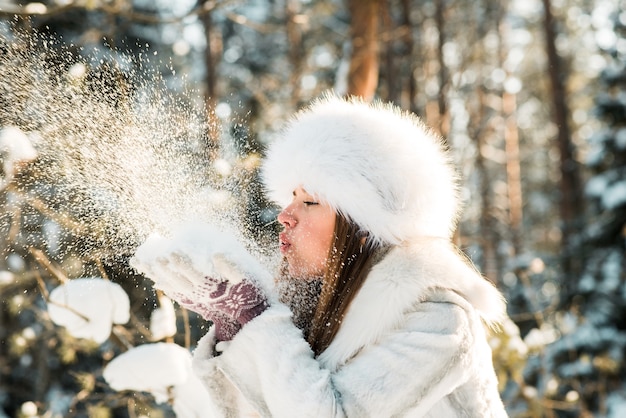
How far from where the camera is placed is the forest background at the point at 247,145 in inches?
106

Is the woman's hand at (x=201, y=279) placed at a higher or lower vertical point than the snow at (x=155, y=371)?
higher

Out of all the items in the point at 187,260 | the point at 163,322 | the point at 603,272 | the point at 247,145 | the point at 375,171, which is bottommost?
the point at 603,272

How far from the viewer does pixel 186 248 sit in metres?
1.82

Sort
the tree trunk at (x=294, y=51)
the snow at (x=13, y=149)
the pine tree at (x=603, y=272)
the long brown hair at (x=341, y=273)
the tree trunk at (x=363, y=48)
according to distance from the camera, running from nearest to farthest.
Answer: the long brown hair at (x=341, y=273) < the snow at (x=13, y=149) < the tree trunk at (x=363, y=48) < the tree trunk at (x=294, y=51) < the pine tree at (x=603, y=272)

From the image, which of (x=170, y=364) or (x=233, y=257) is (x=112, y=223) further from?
(x=233, y=257)

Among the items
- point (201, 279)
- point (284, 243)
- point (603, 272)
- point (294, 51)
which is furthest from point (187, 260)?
point (603, 272)

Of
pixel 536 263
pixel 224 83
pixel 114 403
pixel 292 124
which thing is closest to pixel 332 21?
pixel 224 83

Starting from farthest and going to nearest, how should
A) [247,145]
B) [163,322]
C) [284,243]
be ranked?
[247,145] < [163,322] < [284,243]

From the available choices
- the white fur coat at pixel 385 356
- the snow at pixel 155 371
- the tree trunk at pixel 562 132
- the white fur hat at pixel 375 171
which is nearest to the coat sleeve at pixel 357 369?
the white fur coat at pixel 385 356

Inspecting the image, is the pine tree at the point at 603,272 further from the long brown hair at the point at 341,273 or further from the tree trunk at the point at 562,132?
the long brown hair at the point at 341,273

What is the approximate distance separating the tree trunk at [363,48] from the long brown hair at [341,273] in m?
3.59

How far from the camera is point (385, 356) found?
1825 mm

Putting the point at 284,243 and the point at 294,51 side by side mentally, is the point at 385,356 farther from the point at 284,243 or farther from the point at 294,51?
the point at 294,51

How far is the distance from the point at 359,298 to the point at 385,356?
0.67ft
